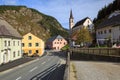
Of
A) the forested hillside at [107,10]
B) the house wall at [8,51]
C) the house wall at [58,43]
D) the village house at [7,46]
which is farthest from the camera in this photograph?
the house wall at [58,43]

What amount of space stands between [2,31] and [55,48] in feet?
348

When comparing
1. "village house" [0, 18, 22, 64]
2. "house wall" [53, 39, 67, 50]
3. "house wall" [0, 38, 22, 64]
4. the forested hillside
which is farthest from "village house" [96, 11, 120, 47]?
"house wall" [53, 39, 67, 50]

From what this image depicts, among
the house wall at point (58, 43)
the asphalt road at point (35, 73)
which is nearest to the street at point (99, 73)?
the asphalt road at point (35, 73)

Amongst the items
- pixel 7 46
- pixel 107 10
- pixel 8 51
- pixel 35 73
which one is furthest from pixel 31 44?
pixel 35 73

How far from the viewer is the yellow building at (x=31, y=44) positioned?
9800cm

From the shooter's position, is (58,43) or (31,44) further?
(58,43)

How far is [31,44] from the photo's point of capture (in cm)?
9831

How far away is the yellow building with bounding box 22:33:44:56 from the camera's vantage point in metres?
98.0

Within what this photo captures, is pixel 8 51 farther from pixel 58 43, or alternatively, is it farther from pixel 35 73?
pixel 58 43

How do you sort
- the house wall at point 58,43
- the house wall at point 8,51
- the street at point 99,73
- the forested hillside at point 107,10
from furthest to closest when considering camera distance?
1. the house wall at point 58,43
2. the forested hillside at point 107,10
3. the house wall at point 8,51
4. the street at point 99,73

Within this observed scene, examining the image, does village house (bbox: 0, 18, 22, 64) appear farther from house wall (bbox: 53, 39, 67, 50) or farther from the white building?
house wall (bbox: 53, 39, 67, 50)

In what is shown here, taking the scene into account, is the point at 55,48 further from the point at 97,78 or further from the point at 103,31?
the point at 97,78

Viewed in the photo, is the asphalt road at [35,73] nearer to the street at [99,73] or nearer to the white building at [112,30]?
the street at [99,73]

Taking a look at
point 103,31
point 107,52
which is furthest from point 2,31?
point 103,31
